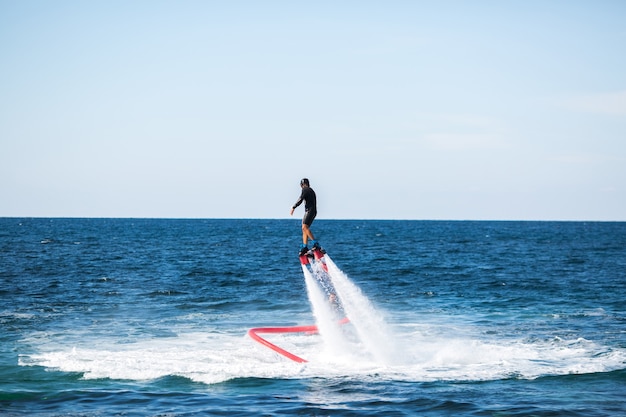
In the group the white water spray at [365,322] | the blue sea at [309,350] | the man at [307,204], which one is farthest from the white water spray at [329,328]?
the man at [307,204]

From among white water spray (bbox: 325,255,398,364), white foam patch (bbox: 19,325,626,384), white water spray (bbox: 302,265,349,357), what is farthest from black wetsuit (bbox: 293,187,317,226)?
white foam patch (bbox: 19,325,626,384)

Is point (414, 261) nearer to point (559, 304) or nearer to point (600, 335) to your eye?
point (559, 304)

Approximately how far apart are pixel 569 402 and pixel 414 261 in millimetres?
53485

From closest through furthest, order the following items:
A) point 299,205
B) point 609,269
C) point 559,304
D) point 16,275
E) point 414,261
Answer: point 299,205 → point 559,304 → point 16,275 → point 609,269 → point 414,261

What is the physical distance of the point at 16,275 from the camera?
163 feet

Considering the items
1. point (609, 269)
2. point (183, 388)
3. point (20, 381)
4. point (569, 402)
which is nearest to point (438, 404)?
point (569, 402)

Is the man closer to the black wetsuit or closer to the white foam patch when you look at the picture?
the black wetsuit

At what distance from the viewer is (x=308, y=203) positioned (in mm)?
20547

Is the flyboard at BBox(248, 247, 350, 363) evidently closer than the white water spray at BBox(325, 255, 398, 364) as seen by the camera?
Yes

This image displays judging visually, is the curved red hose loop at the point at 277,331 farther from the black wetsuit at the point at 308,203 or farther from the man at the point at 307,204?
the black wetsuit at the point at 308,203

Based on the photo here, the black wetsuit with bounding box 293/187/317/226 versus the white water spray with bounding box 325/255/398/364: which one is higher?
the black wetsuit with bounding box 293/187/317/226

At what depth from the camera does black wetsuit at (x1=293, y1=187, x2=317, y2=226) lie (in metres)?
20.4

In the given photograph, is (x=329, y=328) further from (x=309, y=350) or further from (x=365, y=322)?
(x=309, y=350)

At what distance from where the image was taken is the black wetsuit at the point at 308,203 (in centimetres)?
2038
